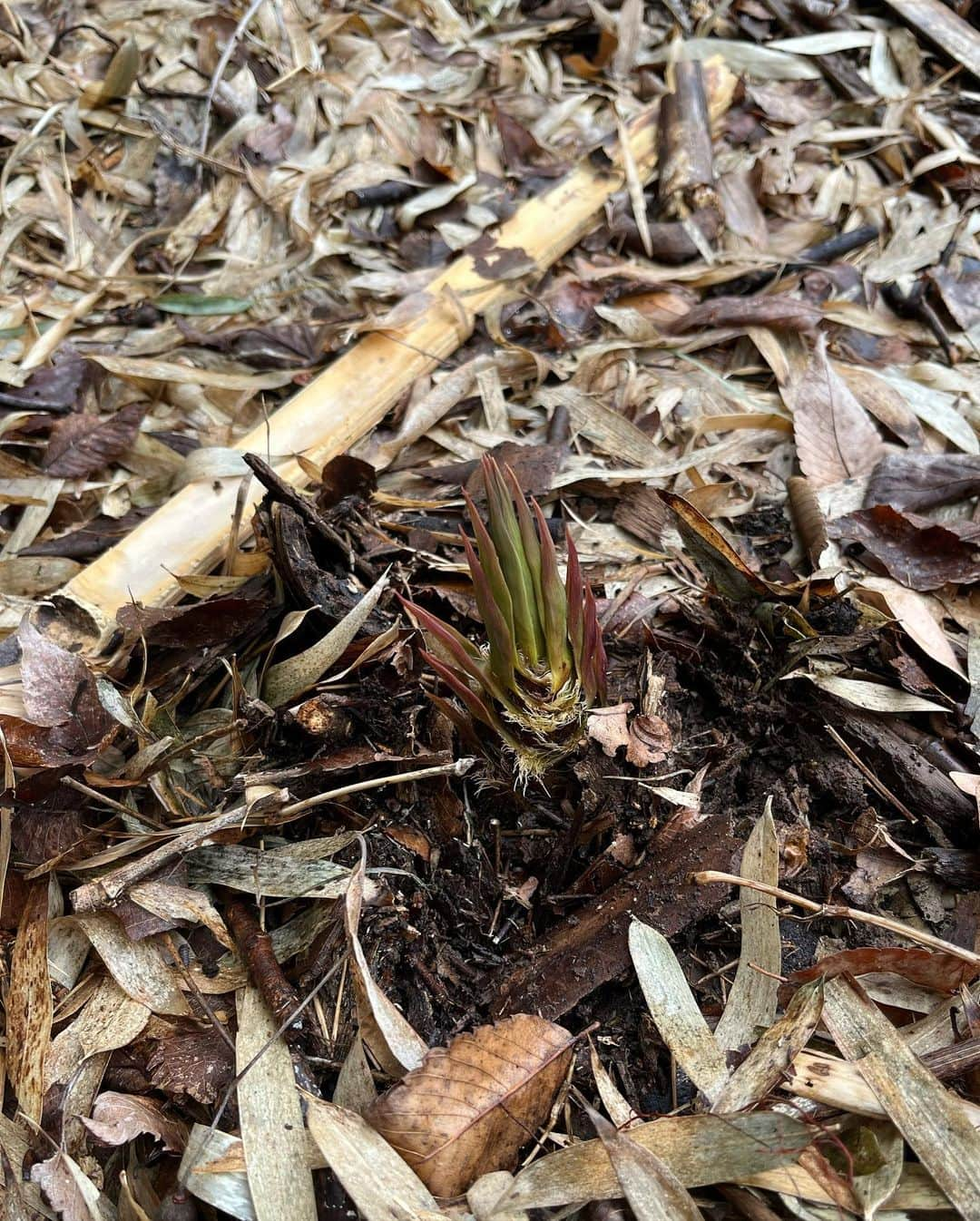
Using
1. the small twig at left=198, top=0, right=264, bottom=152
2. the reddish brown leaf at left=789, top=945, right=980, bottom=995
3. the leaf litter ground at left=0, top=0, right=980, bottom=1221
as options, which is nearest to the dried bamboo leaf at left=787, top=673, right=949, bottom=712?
the leaf litter ground at left=0, top=0, right=980, bottom=1221

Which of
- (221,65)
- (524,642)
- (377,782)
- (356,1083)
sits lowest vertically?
(356,1083)

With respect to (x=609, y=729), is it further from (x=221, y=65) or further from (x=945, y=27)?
(x=945, y=27)

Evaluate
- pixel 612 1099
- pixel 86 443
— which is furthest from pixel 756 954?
pixel 86 443

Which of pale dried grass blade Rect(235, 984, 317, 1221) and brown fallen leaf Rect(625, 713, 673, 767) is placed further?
brown fallen leaf Rect(625, 713, 673, 767)

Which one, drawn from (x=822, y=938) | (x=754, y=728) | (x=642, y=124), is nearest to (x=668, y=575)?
(x=754, y=728)

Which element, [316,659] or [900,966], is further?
[316,659]

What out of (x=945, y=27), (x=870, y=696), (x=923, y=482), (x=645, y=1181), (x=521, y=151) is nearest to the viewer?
(x=645, y=1181)

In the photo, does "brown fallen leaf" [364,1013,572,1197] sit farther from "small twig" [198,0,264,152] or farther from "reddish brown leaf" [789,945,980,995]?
"small twig" [198,0,264,152]

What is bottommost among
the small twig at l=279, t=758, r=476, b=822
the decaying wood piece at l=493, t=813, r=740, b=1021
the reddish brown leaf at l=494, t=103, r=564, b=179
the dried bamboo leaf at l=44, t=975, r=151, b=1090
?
the decaying wood piece at l=493, t=813, r=740, b=1021
